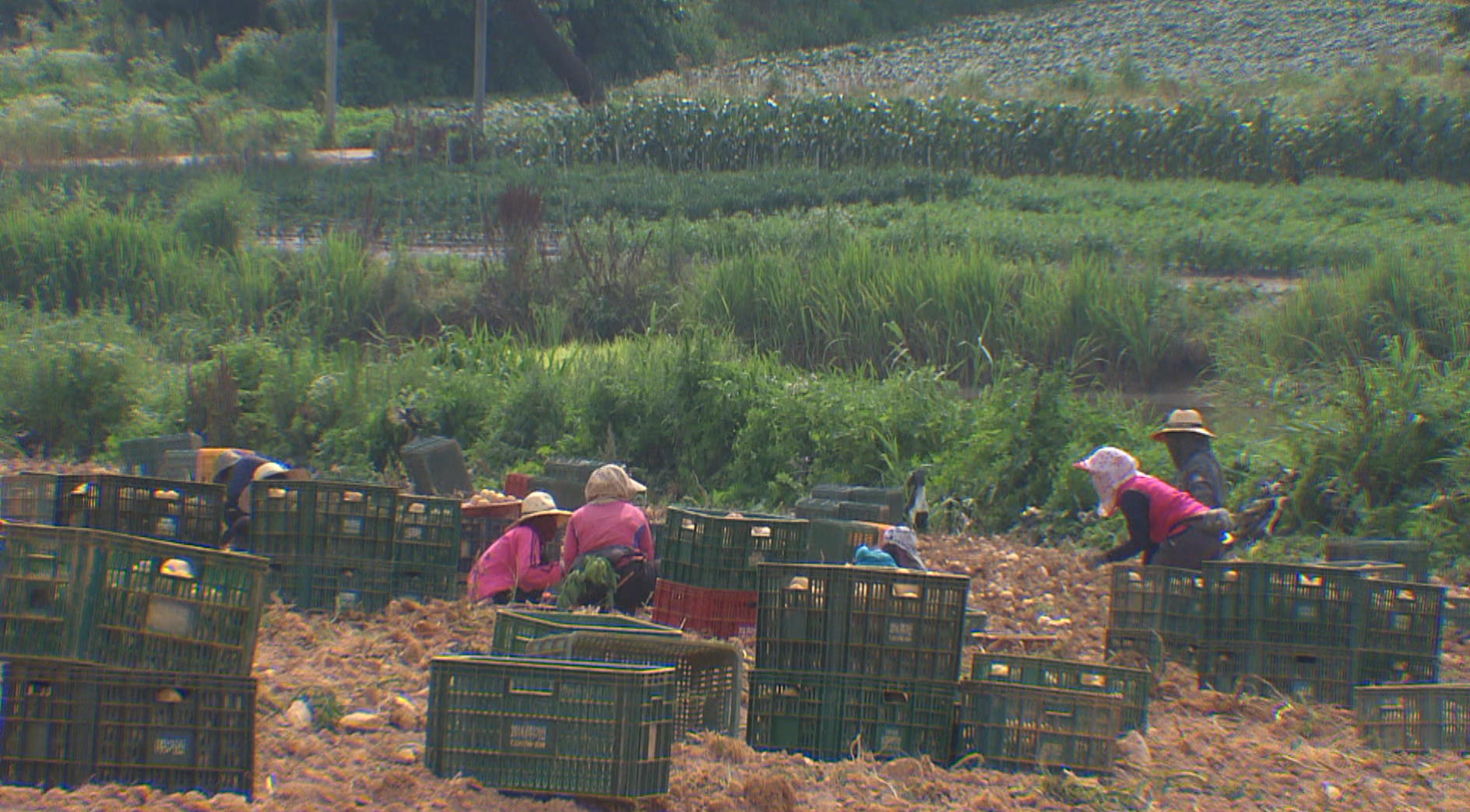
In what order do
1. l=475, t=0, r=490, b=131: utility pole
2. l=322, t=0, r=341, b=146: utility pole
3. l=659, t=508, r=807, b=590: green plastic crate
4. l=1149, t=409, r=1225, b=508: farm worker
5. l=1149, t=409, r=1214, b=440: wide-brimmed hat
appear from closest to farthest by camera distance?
l=659, t=508, r=807, b=590: green plastic crate, l=1149, t=409, r=1225, b=508: farm worker, l=1149, t=409, r=1214, b=440: wide-brimmed hat, l=475, t=0, r=490, b=131: utility pole, l=322, t=0, r=341, b=146: utility pole

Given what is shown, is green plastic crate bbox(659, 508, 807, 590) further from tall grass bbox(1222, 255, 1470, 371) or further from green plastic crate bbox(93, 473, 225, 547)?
tall grass bbox(1222, 255, 1470, 371)

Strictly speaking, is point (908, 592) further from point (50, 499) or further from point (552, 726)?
point (50, 499)

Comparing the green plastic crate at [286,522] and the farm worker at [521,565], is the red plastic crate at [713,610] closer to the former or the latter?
the farm worker at [521,565]

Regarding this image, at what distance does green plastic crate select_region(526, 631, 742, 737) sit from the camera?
501cm

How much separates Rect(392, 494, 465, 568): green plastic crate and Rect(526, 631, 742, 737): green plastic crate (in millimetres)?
2572

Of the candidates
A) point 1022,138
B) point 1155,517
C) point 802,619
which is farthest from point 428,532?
point 1022,138

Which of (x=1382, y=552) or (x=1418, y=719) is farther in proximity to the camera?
(x=1382, y=552)

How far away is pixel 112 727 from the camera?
418 centimetres

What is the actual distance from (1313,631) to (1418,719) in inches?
31.3

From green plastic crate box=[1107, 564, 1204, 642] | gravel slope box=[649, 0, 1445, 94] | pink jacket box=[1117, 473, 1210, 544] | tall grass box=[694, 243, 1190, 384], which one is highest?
gravel slope box=[649, 0, 1445, 94]

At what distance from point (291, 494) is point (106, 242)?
12.8 meters

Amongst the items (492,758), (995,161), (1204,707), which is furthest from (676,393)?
(995,161)

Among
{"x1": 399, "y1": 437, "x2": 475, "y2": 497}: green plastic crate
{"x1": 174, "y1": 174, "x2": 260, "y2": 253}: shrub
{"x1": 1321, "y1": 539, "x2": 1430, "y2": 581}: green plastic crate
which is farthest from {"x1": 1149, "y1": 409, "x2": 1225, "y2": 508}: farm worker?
{"x1": 174, "y1": 174, "x2": 260, "y2": 253}: shrub

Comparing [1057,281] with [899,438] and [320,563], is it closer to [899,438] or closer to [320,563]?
[899,438]
